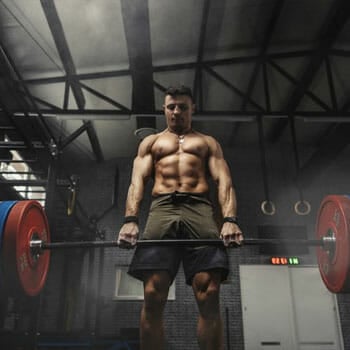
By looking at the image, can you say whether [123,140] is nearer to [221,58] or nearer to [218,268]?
[221,58]

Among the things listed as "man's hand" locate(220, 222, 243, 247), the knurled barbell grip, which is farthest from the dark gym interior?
"man's hand" locate(220, 222, 243, 247)

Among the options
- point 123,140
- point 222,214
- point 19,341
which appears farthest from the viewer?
point 123,140

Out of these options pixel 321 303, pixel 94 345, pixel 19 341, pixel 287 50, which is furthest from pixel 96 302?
pixel 287 50

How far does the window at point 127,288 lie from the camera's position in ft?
20.5

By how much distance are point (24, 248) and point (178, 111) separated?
1008 mm

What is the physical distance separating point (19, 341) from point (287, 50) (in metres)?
4.37

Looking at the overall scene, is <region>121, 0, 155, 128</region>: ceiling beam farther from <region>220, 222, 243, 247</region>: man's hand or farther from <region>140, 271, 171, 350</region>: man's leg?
<region>140, 271, 171, 350</region>: man's leg

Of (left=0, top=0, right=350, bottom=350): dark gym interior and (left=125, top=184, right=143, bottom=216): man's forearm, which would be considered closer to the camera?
(left=125, top=184, right=143, bottom=216): man's forearm

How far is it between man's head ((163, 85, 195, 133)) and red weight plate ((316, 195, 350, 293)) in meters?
0.81

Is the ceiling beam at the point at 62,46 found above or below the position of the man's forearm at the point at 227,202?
above

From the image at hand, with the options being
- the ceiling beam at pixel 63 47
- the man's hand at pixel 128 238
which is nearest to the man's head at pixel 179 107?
the man's hand at pixel 128 238

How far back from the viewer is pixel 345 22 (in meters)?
4.46

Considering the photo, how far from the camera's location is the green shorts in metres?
1.69

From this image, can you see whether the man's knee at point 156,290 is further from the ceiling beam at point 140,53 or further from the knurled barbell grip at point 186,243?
the ceiling beam at point 140,53
